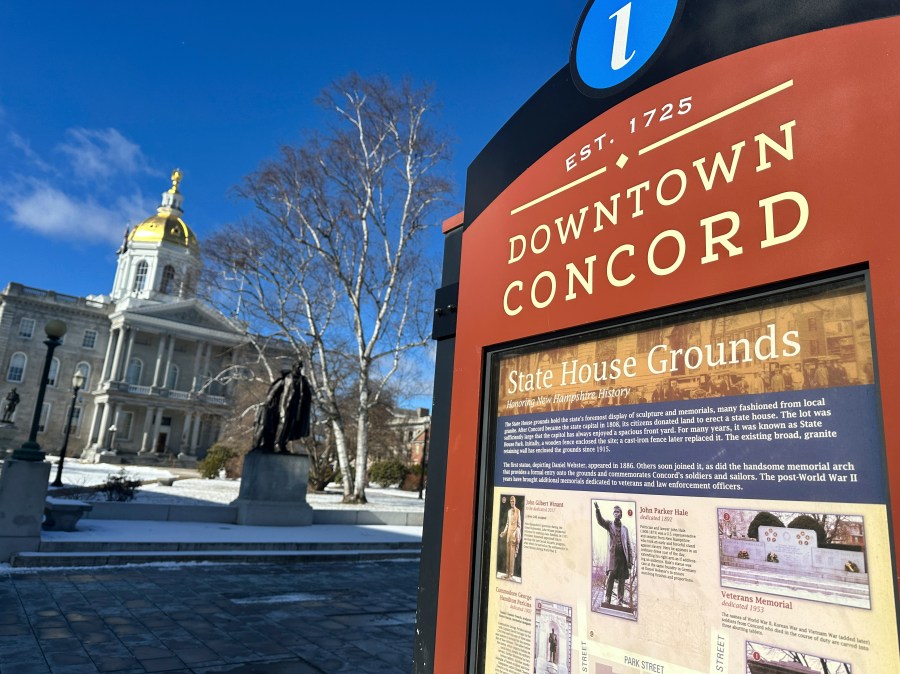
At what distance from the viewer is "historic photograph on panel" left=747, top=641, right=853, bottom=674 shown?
4.88 ft

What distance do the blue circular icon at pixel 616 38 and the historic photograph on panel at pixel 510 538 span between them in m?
1.76

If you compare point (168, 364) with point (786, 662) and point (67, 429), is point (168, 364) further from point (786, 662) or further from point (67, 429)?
point (786, 662)

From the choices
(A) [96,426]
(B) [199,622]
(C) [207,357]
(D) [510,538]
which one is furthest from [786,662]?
(C) [207,357]

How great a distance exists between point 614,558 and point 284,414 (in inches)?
542

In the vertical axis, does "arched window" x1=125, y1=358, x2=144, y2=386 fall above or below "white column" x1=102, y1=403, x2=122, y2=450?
above

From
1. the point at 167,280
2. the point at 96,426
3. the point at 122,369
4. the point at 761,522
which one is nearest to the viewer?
the point at 761,522

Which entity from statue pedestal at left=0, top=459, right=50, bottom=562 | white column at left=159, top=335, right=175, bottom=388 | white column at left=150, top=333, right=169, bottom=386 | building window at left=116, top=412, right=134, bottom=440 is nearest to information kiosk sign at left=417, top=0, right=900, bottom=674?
statue pedestal at left=0, top=459, right=50, bottom=562

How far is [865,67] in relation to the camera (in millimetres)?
1683

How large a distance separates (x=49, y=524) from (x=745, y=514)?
1171 cm

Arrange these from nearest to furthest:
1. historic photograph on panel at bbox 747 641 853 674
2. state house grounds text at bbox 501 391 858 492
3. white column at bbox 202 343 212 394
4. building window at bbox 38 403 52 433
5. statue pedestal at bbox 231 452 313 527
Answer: historic photograph on panel at bbox 747 641 853 674, state house grounds text at bbox 501 391 858 492, statue pedestal at bbox 231 452 313 527, building window at bbox 38 403 52 433, white column at bbox 202 343 212 394

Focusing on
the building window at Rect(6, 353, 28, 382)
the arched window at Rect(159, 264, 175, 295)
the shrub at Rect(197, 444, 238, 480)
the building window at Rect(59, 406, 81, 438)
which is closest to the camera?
the shrub at Rect(197, 444, 238, 480)

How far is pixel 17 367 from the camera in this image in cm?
5659

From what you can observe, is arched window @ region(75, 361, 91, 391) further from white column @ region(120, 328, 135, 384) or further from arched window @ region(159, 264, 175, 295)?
arched window @ region(159, 264, 175, 295)

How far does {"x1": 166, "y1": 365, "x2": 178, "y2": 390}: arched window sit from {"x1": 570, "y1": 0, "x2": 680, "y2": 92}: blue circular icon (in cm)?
6535
